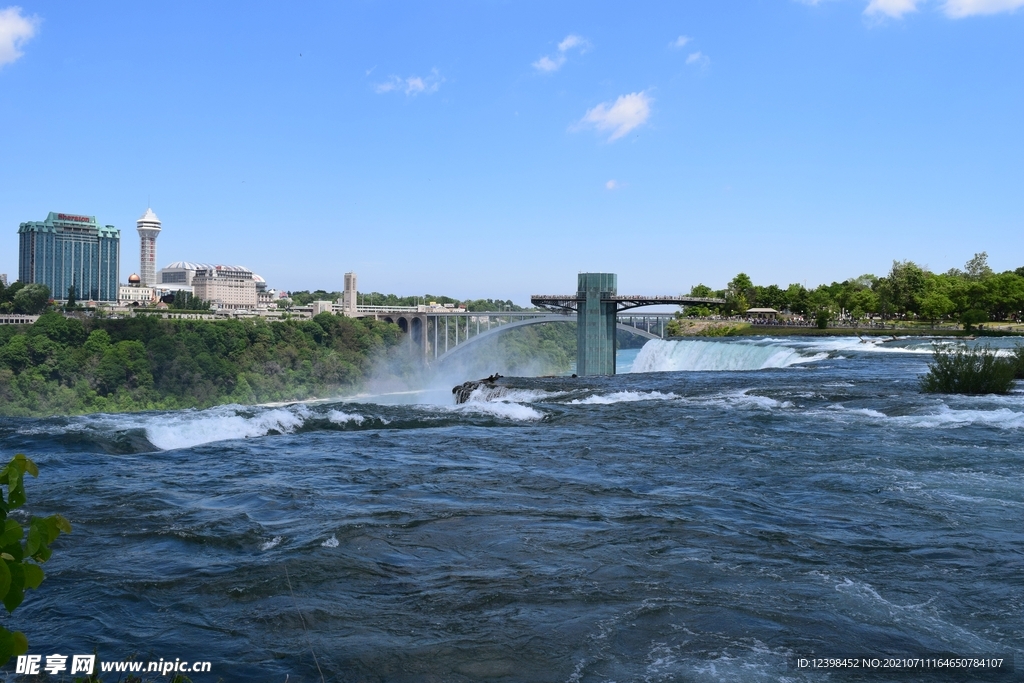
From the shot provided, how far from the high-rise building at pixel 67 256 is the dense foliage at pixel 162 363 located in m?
87.2

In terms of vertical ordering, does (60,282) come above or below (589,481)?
above

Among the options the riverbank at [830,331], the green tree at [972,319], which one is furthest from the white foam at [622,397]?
the green tree at [972,319]

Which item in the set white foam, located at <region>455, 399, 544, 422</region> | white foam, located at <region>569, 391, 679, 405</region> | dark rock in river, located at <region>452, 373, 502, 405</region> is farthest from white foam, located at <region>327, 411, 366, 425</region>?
white foam, located at <region>569, 391, 679, 405</region>

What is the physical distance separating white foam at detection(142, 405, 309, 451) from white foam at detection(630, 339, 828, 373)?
18.1 metres

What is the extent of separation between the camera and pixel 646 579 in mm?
6949

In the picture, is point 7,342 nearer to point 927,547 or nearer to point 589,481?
point 589,481

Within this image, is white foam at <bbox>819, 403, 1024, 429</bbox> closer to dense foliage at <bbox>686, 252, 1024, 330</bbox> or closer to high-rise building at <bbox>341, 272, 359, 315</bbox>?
dense foliage at <bbox>686, 252, 1024, 330</bbox>

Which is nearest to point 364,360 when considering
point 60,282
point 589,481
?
point 589,481

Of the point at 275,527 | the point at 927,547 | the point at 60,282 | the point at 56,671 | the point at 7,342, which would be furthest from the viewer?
the point at 60,282

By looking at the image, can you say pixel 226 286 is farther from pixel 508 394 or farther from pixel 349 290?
pixel 508 394

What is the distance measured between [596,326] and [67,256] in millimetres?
146470

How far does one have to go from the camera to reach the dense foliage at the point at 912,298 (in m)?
58.4

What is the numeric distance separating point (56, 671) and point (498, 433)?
11.0m

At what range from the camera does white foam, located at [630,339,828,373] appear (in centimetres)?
3203
